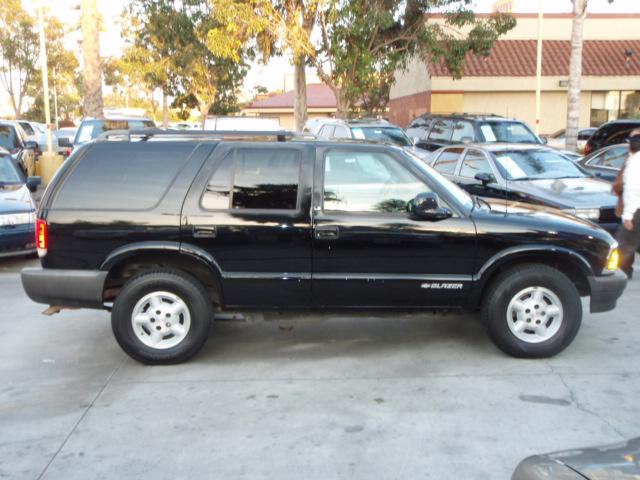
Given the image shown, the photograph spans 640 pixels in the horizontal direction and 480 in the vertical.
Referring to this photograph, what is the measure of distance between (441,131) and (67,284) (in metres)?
12.1

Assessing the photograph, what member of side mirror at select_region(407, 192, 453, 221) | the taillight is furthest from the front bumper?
the taillight

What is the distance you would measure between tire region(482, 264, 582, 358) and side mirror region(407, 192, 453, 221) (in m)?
0.74

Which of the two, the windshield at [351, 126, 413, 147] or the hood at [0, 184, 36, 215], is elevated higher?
the windshield at [351, 126, 413, 147]

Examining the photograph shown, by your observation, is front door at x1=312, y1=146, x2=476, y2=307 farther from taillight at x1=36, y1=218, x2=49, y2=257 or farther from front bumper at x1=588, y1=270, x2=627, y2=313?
taillight at x1=36, y1=218, x2=49, y2=257

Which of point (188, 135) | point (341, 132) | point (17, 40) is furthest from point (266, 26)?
point (17, 40)

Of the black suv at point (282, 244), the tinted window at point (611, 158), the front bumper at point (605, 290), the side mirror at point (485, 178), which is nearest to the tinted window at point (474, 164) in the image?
the side mirror at point (485, 178)

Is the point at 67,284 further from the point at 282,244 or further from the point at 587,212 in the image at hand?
the point at 587,212

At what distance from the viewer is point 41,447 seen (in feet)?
14.1

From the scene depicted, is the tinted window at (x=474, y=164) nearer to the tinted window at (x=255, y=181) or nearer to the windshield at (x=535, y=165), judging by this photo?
the windshield at (x=535, y=165)

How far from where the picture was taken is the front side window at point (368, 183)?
5.66 meters

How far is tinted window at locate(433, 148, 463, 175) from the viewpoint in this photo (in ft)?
38.9

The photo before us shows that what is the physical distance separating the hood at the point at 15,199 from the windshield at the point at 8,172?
27 cm

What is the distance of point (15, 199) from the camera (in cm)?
1008

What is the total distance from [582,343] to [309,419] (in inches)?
113
